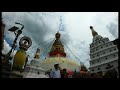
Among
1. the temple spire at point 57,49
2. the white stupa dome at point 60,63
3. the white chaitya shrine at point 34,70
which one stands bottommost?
the white chaitya shrine at point 34,70

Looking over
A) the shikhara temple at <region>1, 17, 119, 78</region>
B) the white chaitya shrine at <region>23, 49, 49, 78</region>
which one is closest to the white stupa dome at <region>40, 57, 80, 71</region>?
the shikhara temple at <region>1, 17, 119, 78</region>

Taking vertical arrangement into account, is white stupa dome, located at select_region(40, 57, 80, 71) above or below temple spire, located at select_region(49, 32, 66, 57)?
below

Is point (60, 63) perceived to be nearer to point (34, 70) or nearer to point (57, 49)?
point (57, 49)

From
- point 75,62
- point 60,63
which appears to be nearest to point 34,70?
point 60,63

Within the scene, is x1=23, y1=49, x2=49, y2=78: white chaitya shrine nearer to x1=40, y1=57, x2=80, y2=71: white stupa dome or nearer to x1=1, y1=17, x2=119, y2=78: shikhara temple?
x1=1, y1=17, x2=119, y2=78: shikhara temple


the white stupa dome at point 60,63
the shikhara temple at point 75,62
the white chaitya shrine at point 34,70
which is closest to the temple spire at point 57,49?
the shikhara temple at point 75,62

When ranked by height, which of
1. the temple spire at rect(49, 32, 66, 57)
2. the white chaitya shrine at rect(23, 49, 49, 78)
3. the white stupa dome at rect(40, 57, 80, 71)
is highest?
the temple spire at rect(49, 32, 66, 57)

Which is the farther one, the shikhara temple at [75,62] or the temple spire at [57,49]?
the temple spire at [57,49]

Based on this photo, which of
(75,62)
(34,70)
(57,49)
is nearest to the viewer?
(34,70)

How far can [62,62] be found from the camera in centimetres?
2631

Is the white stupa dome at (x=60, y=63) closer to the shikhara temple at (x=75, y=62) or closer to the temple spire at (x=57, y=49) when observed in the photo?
the shikhara temple at (x=75, y=62)

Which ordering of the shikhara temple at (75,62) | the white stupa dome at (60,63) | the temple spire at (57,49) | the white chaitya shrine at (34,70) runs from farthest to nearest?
the temple spire at (57,49)
the white stupa dome at (60,63)
the shikhara temple at (75,62)
the white chaitya shrine at (34,70)
